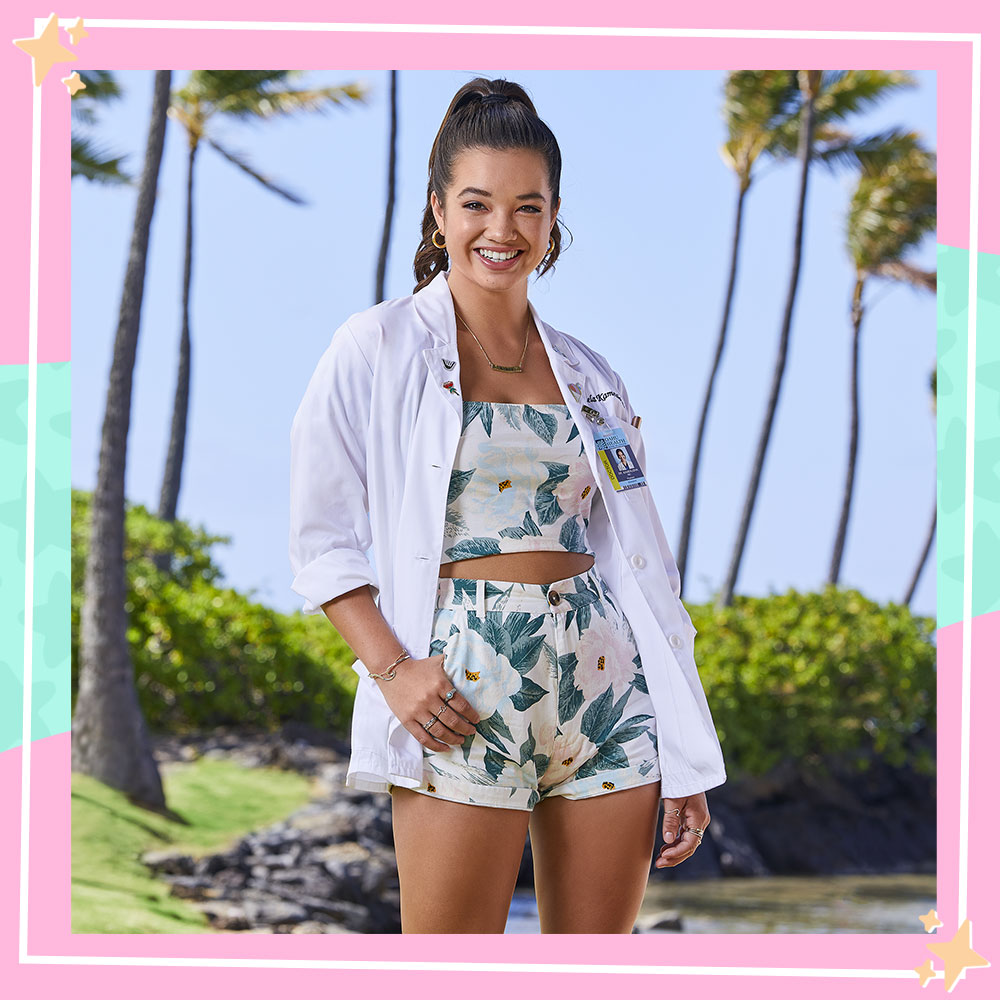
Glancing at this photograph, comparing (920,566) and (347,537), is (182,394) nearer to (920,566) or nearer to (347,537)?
(920,566)

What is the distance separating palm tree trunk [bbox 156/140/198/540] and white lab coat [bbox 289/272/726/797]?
813 centimetres

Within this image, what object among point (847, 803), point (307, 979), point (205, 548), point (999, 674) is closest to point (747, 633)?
point (847, 803)

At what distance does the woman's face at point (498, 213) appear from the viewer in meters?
1.86

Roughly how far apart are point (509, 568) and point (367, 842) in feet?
14.8

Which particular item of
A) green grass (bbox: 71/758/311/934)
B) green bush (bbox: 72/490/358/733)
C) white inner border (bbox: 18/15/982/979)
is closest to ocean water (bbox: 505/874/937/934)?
green grass (bbox: 71/758/311/934)

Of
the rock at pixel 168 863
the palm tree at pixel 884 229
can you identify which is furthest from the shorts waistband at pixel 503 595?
the palm tree at pixel 884 229

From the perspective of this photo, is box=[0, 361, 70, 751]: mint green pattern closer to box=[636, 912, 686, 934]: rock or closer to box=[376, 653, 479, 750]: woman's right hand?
box=[376, 653, 479, 750]: woman's right hand

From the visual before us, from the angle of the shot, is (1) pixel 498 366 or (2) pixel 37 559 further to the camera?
(2) pixel 37 559

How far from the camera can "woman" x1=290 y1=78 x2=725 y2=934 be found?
175 centimetres

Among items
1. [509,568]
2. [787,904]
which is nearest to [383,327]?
[509,568]

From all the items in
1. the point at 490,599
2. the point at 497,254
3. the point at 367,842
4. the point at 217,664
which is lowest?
the point at 367,842

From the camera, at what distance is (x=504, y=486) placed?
1.82 m
